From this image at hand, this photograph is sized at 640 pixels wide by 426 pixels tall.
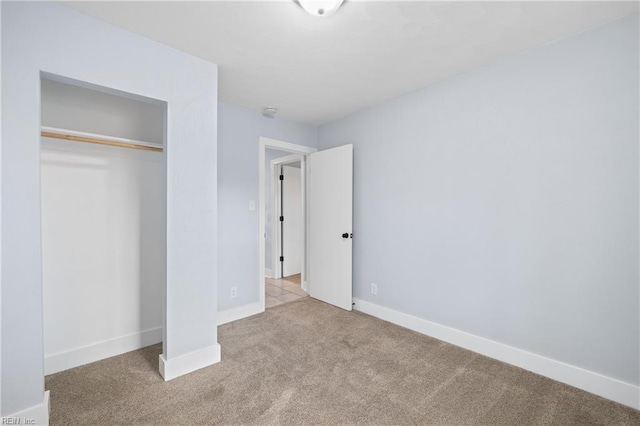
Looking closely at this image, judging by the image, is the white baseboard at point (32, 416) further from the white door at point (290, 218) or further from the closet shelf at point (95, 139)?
the white door at point (290, 218)

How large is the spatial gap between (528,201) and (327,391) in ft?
6.59

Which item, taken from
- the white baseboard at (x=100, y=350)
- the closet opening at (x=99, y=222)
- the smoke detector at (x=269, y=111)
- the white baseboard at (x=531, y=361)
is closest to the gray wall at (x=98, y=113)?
the closet opening at (x=99, y=222)

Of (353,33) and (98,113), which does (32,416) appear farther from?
(353,33)

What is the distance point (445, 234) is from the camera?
8.93ft

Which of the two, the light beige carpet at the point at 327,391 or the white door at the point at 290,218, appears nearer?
the light beige carpet at the point at 327,391

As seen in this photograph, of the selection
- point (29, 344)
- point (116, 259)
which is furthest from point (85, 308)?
point (29, 344)

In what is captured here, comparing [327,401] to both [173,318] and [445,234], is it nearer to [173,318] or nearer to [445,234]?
[173,318]

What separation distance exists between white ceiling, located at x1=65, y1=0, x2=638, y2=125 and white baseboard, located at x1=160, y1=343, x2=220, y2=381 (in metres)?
2.26

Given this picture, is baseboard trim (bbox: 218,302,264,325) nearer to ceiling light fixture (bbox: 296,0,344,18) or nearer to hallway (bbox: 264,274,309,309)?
hallway (bbox: 264,274,309,309)

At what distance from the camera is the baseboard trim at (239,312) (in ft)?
10.3

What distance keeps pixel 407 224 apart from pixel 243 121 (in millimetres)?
2167

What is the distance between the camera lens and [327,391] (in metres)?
1.96

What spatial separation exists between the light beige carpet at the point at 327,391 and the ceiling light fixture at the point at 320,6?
236 centimetres

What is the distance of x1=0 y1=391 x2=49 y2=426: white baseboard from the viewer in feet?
5.02
